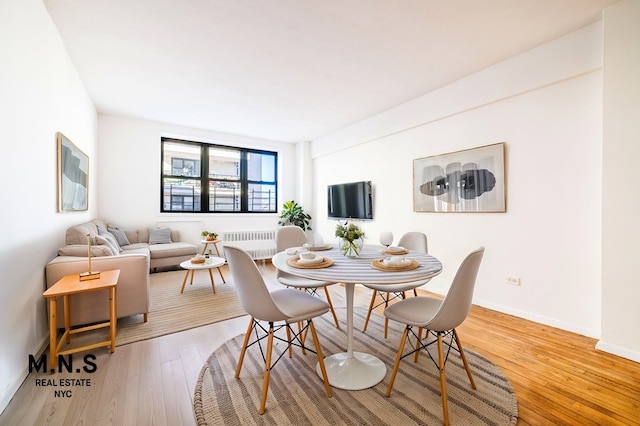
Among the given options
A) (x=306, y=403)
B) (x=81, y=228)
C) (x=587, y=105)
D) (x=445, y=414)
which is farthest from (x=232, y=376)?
(x=587, y=105)

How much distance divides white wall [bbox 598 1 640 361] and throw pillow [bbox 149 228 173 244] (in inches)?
228

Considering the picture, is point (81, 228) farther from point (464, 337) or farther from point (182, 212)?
point (464, 337)

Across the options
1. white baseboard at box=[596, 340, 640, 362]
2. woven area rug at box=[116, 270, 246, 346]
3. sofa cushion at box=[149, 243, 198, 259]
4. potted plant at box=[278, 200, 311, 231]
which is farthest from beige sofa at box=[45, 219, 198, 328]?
white baseboard at box=[596, 340, 640, 362]

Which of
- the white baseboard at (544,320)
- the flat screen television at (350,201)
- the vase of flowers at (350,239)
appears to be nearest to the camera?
the vase of flowers at (350,239)

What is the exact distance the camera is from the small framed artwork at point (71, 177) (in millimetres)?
2539

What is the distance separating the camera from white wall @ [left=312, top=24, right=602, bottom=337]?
7.78 feet

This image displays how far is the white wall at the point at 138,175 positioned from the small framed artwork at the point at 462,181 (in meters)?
4.01

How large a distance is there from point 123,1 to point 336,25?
1665mm

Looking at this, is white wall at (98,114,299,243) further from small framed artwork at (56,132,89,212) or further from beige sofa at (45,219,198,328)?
beige sofa at (45,219,198,328)

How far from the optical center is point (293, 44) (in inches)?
99.7

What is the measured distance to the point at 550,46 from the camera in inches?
99.4

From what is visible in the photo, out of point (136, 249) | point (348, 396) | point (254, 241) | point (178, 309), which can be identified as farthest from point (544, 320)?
point (136, 249)

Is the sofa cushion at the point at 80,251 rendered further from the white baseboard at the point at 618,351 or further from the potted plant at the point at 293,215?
the white baseboard at the point at 618,351

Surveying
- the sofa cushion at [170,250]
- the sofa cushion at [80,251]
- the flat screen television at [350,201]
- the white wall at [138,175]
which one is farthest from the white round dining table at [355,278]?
the white wall at [138,175]
